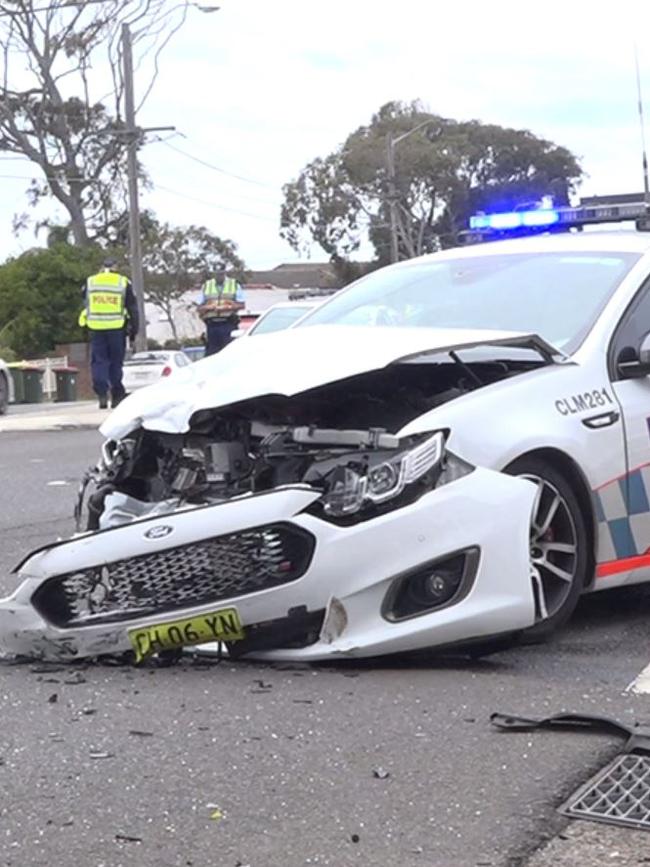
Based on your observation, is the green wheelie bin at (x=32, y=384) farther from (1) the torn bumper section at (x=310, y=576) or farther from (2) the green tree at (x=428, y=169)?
(1) the torn bumper section at (x=310, y=576)

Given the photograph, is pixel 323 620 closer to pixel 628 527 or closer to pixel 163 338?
pixel 628 527

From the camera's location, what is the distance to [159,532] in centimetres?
485

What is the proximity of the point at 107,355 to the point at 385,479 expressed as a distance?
12.8 m

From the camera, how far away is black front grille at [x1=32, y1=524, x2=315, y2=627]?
479cm

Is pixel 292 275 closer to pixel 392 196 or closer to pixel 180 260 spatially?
pixel 180 260

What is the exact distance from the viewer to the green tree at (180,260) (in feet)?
224

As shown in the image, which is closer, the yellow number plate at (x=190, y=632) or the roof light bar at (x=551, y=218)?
the yellow number plate at (x=190, y=632)

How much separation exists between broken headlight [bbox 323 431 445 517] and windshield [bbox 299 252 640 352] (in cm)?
111

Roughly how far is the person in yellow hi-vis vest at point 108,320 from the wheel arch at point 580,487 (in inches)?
480

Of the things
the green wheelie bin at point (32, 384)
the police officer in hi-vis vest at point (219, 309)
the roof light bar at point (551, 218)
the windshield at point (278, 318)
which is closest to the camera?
the roof light bar at point (551, 218)

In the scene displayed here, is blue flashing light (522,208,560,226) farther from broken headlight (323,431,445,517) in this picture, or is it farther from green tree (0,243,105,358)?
green tree (0,243,105,358)

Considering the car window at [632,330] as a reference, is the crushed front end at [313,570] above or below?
below

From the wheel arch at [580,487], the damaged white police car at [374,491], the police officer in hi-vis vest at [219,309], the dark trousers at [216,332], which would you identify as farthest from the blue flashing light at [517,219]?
the dark trousers at [216,332]

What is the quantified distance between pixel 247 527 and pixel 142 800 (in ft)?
4.28
